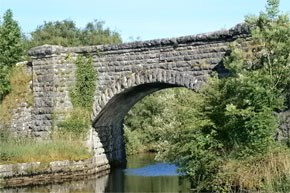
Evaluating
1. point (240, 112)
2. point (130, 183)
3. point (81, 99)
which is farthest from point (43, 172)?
point (240, 112)

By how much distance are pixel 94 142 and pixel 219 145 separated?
7856mm

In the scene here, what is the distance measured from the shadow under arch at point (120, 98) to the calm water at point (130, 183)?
1.40 metres

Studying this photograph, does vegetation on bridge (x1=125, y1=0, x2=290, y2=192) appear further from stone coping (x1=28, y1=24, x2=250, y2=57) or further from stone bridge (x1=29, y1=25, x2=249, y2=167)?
stone bridge (x1=29, y1=25, x2=249, y2=167)

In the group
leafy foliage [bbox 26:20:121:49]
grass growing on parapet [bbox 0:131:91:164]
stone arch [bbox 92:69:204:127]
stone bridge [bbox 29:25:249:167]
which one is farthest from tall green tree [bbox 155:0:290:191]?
leafy foliage [bbox 26:20:121:49]

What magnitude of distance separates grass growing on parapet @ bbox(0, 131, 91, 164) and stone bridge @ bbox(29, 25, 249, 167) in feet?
2.96

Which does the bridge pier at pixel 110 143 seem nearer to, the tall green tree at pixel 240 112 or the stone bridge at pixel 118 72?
the stone bridge at pixel 118 72

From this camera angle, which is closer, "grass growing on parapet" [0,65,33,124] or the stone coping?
the stone coping

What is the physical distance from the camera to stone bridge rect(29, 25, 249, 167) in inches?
643

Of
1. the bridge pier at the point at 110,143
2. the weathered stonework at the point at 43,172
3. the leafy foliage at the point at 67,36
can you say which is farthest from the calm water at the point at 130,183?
the leafy foliage at the point at 67,36

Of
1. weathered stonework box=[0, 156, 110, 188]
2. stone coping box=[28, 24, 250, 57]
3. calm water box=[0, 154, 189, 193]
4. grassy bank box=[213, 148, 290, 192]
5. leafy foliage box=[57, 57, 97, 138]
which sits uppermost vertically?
stone coping box=[28, 24, 250, 57]

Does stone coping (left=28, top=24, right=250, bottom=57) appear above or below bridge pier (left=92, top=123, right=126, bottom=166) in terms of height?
above

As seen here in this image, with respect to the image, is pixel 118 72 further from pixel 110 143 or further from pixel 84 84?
pixel 110 143

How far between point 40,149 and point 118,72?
379 cm

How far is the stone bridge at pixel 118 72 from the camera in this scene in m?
16.3
